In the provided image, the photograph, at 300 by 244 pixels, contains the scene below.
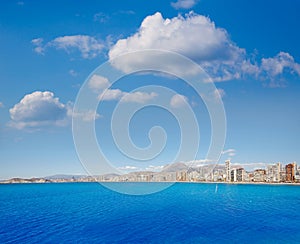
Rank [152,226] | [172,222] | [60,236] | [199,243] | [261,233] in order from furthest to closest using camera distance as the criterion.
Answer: [172,222]
[152,226]
[261,233]
[60,236]
[199,243]

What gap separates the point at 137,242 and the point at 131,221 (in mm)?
12997

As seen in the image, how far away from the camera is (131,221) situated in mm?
40625

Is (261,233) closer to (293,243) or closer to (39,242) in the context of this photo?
(293,243)

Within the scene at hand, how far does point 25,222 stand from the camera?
40.0 m

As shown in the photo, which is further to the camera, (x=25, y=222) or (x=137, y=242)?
(x=25, y=222)

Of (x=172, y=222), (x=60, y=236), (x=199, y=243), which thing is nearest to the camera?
(x=199, y=243)

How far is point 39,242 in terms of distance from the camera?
91.4ft

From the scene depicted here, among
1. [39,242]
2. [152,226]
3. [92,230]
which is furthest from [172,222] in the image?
[39,242]

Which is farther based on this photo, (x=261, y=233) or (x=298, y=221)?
(x=298, y=221)

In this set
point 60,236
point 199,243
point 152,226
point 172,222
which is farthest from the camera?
point 172,222

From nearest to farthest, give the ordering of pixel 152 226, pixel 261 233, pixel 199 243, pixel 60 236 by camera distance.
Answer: pixel 199 243 < pixel 60 236 < pixel 261 233 < pixel 152 226

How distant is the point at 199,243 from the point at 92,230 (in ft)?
45.6

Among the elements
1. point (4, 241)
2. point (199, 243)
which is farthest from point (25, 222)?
point (199, 243)

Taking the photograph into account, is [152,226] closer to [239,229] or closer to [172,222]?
[172,222]
